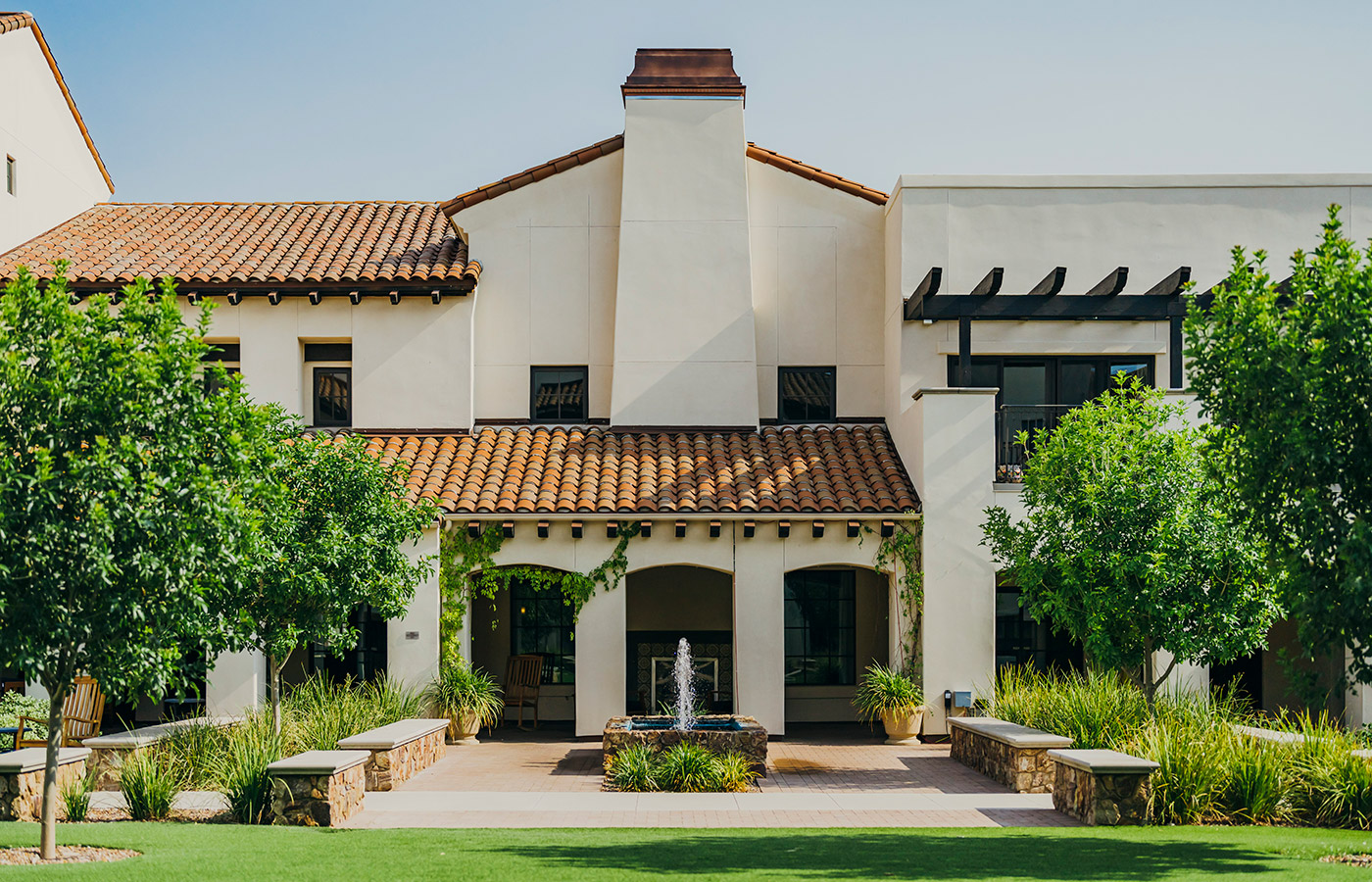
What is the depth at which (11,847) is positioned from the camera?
33.4 ft

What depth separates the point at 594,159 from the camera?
22.1 meters

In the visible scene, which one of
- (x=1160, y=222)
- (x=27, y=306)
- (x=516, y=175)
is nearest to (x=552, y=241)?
(x=516, y=175)

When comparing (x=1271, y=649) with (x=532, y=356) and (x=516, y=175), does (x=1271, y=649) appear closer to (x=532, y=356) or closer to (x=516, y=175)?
(x=532, y=356)

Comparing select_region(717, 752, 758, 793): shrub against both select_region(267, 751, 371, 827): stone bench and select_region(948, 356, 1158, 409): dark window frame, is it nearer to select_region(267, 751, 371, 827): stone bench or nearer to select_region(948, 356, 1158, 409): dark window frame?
select_region(267, 751, 371, 827): stone bench

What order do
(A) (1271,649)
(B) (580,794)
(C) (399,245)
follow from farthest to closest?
(C) (399,245), (A) (1271,649), (B) (580,794)

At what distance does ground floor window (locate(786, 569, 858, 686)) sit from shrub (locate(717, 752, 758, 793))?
738 centimetres

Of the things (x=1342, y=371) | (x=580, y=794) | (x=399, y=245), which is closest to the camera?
(x=1342, y=371)

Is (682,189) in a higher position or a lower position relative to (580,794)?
higher

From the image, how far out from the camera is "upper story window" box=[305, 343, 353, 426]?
21.7 meters

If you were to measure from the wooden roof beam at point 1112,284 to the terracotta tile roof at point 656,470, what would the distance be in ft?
14.0

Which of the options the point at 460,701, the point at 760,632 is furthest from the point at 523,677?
the point at 760,632

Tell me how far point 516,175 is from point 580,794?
12099 mm

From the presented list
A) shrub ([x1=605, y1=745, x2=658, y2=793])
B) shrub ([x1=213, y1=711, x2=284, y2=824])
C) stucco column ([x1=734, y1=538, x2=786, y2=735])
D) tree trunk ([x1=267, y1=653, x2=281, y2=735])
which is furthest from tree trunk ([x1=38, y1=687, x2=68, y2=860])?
stucco column ([x1=734, y1=538, x2=786, y2=735])

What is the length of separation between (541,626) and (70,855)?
39.9 ft
